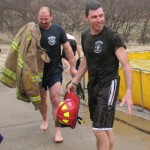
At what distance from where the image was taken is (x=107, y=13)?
66.4 feet

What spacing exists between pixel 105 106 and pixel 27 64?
1.55 m

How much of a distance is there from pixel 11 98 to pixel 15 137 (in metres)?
2.74

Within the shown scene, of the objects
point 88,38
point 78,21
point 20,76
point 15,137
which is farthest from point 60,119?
point 78,21

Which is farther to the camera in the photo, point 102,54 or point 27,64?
point 27,64

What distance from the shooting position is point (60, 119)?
13.7 ft

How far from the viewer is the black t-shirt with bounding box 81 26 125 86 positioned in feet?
13.0

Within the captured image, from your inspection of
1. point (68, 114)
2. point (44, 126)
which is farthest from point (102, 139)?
point (44, 126)

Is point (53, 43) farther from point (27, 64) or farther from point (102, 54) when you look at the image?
point (102, 54)

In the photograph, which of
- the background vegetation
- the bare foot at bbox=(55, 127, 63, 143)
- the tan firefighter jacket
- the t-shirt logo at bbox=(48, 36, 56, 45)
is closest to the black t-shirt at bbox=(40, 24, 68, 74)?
the t-shirt logo at bbox=(48, 36, 56, 45)

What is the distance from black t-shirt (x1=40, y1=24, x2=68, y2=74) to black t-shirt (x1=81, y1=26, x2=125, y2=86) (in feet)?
3.92

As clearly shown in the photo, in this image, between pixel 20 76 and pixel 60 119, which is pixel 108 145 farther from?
pixel 20 76

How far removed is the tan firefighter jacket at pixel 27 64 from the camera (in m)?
5.16

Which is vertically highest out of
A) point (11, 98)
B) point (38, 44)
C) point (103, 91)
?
point (38, 44)

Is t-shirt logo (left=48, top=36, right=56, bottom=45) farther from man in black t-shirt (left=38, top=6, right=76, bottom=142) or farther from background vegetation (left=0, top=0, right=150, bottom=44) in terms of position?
background vegetation (left=0, top=0, right=150, bottom=44)
